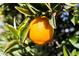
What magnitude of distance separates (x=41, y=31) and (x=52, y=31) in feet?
0.25

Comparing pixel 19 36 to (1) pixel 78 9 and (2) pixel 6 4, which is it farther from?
(1) pixel 78 9

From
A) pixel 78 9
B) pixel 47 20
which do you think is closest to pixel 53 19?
pixel 47 20

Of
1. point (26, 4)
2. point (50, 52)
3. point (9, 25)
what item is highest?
point (26, 4)

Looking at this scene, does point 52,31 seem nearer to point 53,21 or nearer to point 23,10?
point 53,21

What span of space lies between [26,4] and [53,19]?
160mm

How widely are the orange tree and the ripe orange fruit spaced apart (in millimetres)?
10

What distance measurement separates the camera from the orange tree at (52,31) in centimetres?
115

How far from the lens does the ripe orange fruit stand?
1.08 meters

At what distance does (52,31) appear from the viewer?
1.14 m

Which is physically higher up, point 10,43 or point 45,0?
point 45,0

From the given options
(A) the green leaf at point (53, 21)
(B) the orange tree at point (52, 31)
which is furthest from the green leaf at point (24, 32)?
(A) the green leaf at point (53, 21)

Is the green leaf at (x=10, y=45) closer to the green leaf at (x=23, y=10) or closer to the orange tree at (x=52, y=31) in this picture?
the orange tree at (x=52, y=31)

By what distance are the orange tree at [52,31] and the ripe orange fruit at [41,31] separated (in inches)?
0.4

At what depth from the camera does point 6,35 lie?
1187 mm
